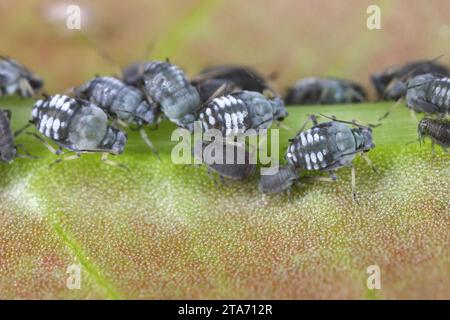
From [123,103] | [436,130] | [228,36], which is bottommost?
[436,130]

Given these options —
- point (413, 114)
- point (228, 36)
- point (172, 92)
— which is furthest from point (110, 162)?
point (413, 114)

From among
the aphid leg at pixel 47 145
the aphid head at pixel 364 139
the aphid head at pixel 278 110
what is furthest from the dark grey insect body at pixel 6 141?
the aphid head at pixel 364 139

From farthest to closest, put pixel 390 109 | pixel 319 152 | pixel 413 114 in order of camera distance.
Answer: pixel 390 109
pixel 413 114
pixel 319 152

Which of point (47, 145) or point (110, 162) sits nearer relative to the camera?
point (110, 162)

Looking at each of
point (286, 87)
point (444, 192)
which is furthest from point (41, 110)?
point (444, 192)

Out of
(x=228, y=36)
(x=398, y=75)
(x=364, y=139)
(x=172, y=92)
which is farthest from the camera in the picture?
(x=228, y=36)

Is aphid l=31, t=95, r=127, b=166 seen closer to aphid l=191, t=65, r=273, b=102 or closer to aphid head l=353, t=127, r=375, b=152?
aphid l=191, t=65, r=273, b=102

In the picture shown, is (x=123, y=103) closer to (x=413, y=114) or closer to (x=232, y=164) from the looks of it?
(x=232, y=164)

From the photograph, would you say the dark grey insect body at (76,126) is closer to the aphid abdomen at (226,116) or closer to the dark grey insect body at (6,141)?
the dark grey insect body at (6,141)
